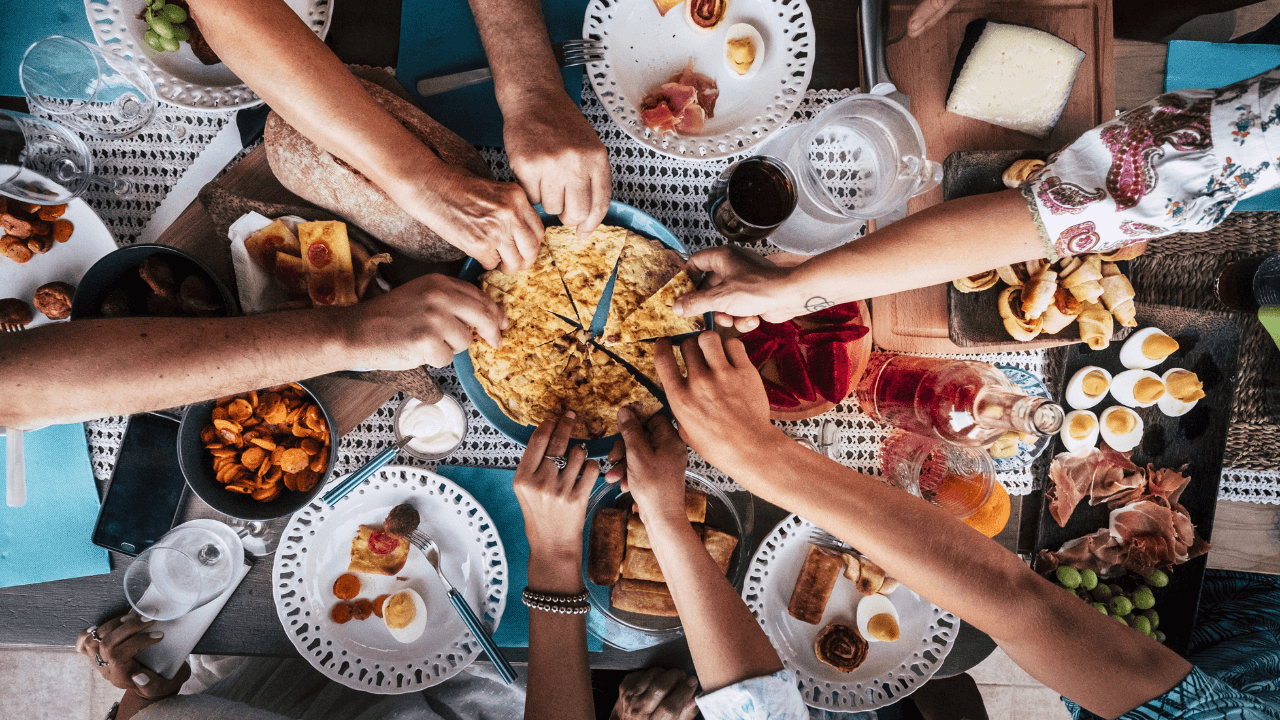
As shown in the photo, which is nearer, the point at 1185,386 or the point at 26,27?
the point at 26,27

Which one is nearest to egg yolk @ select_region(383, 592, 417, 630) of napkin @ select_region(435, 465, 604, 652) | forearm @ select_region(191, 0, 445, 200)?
napkin @ select_region(435, 465, 604, 652)

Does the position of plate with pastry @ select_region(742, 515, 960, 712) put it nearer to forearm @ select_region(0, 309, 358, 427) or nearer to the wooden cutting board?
the wooden cutting board

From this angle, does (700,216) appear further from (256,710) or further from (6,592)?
(6,592)

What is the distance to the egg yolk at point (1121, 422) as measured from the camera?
1.72 meters

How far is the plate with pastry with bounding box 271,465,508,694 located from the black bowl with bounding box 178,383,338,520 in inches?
6.3

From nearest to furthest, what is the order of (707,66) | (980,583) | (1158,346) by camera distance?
(980,583)
(707,66)
(1158,346)

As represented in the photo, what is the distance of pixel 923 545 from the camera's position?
130cm

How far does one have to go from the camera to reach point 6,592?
1.66m

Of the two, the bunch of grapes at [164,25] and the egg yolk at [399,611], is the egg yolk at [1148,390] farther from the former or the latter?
the bunch of grapes at [164,25]

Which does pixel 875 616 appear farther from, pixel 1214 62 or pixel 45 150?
pixel 45 150

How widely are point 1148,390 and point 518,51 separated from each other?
2055 millimetres

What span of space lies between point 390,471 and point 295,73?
1016 millimetres

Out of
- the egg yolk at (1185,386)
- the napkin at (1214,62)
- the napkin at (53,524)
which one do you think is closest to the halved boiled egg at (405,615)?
the napkin at (53,524)

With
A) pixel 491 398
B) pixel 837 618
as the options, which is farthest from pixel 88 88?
pixel 837 618
